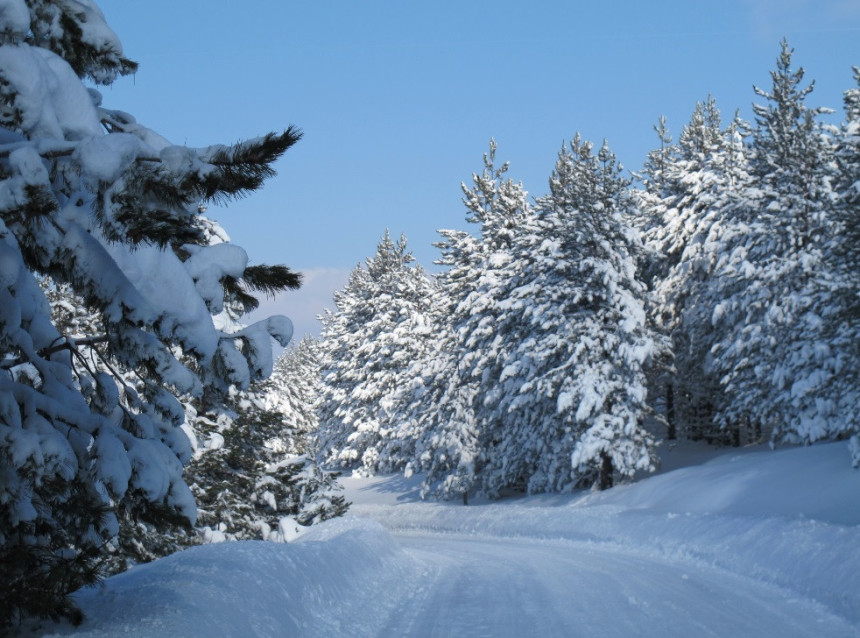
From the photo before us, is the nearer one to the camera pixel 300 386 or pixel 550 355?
pixel 550 355

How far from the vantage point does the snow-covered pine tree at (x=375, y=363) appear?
50.7 m

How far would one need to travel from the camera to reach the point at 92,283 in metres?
4.02

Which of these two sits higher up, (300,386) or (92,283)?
(300,386)

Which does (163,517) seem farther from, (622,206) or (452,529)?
(622,206)

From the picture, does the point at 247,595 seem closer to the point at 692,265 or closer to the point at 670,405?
the point at 692,265

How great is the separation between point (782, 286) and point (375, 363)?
1182 inches

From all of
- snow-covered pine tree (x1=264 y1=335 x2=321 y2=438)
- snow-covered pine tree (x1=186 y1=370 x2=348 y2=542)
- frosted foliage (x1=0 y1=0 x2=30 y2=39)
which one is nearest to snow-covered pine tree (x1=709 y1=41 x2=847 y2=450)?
snow-covered pine tree (x1=186 y1=370 x2=348 y2=542)

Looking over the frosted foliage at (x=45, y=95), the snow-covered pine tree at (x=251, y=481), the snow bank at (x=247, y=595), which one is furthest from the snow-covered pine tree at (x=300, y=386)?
the frosted foliage at (x=45, y=95)

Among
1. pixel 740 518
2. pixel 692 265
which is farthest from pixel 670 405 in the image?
pixel 740 518

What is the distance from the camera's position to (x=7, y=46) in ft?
12.0

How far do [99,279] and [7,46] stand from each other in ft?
3.72

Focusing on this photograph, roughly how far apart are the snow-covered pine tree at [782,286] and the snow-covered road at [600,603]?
10.8 metres

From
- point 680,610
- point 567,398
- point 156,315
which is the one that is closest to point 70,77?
point 156,315

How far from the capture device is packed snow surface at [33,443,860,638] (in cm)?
692
